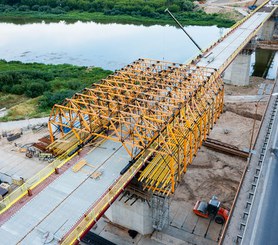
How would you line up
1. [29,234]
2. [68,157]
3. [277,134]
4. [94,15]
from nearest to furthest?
[29,234] → [68,157] → [277,134] → [94,15]

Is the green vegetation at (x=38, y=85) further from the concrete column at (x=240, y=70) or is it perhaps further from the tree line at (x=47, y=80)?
the concrete column at (x=240, y=70)

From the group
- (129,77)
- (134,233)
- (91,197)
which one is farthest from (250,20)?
(91,197)

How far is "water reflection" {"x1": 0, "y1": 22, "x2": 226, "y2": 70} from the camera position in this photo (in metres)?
97.7

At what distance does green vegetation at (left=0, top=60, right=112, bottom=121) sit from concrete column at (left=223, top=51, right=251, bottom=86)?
1221 inches

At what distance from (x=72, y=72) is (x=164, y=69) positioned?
148 ft

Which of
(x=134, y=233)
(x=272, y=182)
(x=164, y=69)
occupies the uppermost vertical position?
(x=164, y=69)

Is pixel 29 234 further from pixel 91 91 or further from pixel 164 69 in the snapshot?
pixel 164 69

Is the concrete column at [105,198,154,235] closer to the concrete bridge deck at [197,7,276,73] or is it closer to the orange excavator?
the orange excavator

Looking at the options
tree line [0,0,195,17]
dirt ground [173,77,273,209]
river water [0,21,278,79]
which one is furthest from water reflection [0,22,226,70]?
dirt ground [173,77,273,209]

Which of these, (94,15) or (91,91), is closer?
(91,91)

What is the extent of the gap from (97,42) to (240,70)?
198ft

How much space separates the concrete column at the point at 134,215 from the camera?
101ft

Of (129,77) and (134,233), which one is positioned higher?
(129,77)

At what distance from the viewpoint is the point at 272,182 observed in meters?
28.5
